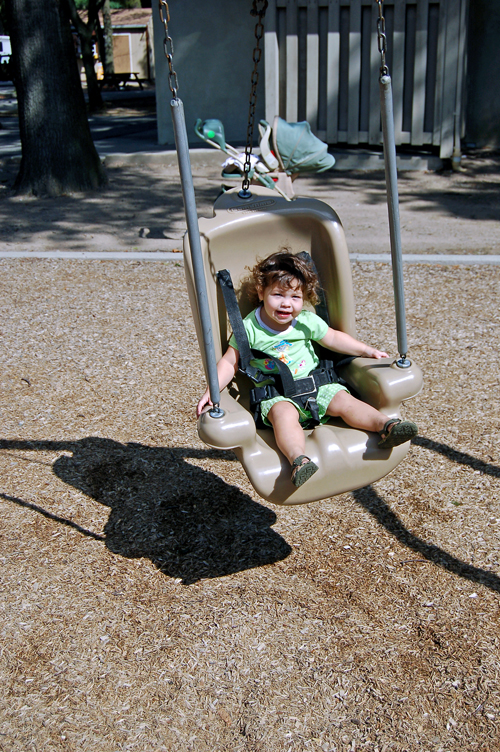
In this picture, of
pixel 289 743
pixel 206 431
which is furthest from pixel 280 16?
pixel 289 743

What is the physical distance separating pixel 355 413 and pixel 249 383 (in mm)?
575

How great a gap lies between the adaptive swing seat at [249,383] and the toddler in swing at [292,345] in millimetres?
52

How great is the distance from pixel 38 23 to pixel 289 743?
327 inches

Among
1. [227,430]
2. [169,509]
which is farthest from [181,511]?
[227,430]

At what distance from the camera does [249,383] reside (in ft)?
10.3

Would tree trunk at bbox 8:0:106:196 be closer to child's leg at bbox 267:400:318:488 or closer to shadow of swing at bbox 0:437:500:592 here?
shadow of swing at bbox 0:437:500:592

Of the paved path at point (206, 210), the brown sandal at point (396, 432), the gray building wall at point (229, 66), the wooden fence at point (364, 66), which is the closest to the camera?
the brown sandal at point (396, 432)

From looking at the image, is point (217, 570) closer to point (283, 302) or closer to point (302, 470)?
point (302, 470)

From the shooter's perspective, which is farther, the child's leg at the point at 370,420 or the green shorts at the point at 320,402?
the green shorts at the point at 320,402

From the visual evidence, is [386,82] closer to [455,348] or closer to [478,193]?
[455,348]

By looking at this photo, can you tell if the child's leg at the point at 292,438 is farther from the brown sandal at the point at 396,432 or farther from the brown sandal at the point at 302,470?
the brown sandal at the point at 396,432

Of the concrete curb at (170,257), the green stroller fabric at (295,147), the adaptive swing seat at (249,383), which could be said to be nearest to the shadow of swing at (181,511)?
the adaptive swing seat at (249,383)

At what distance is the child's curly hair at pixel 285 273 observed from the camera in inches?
114

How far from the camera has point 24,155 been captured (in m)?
8.88
